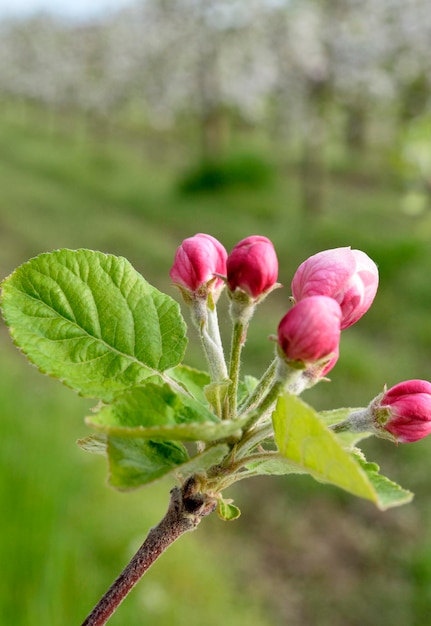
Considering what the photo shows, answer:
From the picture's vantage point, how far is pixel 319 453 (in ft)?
1.42

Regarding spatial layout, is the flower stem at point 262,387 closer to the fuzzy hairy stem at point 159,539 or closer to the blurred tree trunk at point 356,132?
the fuzzy hairy stem at point 159,539

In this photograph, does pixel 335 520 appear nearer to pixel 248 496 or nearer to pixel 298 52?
pixel 248 496

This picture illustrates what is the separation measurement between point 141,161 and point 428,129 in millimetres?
13678

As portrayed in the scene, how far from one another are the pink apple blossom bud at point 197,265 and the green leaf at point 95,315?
3 centimetres

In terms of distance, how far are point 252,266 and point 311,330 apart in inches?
4.2

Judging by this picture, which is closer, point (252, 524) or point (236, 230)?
point (252, 524)

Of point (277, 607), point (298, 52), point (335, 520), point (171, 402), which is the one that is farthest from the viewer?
point (298, 52)

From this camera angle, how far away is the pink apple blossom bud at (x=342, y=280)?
529 mm

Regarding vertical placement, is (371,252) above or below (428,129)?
above

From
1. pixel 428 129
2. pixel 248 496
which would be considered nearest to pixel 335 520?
pixel 248 496

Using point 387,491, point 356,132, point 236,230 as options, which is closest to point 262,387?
point 387,491

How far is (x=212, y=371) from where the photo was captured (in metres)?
0.59

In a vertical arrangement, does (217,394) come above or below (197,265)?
below

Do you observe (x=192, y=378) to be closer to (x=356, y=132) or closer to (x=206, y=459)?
(x=206, y=459)
